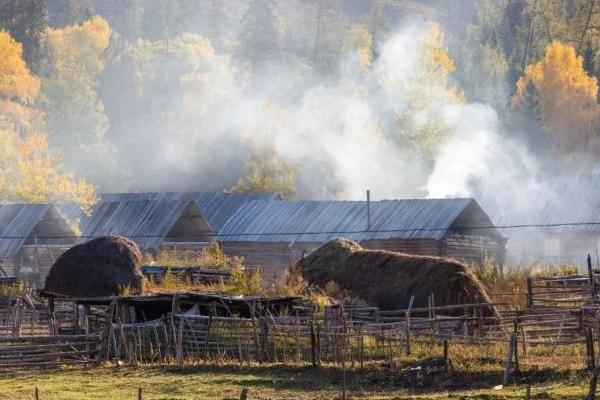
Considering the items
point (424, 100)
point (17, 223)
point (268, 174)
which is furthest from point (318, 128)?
point (17, 223)

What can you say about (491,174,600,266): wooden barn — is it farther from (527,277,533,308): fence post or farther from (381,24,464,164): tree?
(381,24,464,164): tree

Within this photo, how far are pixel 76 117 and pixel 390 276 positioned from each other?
76.2 meters

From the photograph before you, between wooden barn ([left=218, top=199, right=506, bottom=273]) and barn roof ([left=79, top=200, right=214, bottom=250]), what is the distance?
3187 millimetres

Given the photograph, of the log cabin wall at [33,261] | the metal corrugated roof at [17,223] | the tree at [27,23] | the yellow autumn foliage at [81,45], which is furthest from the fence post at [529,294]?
the tree at [27,23]

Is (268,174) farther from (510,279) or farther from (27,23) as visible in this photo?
(510,279)

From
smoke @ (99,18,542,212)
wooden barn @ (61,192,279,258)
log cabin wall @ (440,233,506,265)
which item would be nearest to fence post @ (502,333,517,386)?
log cabin wall @ (440,233,506,265)

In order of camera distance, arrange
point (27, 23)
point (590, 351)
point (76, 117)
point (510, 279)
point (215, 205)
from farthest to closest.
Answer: point (27, 23)
point (76, 117)
point (215, 205)
point (510, 279)
point (590, 351)

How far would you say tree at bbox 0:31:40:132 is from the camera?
326ft

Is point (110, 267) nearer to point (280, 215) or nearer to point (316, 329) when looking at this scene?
point (316, 329)

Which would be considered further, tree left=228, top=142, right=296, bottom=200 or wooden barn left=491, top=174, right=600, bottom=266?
tree left=228, top=142, right=296, bottom=200

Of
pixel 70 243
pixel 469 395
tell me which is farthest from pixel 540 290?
pixel 70 243

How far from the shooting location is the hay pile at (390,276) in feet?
130

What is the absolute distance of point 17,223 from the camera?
6569 centimetres

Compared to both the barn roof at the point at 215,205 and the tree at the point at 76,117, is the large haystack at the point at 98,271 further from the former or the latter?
the tree at the point at 76,117
